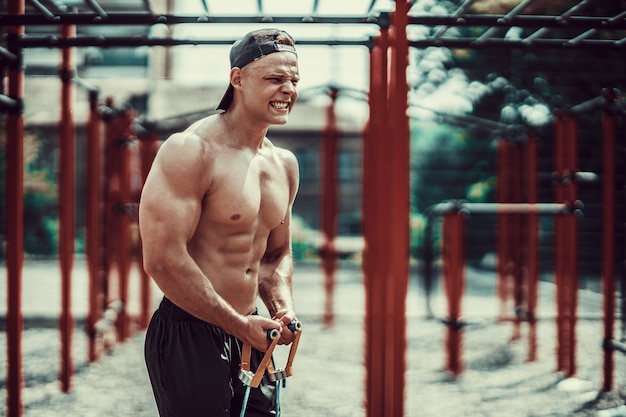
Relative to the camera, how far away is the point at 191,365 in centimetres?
193

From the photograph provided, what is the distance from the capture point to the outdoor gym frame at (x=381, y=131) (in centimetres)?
250

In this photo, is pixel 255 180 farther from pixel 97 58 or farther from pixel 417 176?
pixel 97 58

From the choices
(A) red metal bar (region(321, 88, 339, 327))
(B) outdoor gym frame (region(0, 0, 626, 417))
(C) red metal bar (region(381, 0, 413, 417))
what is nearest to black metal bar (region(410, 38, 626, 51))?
(B) outdoor gym frame (region(0, 0, 626, 417))

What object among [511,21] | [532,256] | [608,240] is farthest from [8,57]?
[532,256]

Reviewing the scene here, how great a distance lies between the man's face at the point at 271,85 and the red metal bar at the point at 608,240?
282 cm

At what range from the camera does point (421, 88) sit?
12.8 meters

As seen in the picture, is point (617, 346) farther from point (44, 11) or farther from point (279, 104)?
point (44, 11)

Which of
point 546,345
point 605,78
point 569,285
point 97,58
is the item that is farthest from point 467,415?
point 97,58

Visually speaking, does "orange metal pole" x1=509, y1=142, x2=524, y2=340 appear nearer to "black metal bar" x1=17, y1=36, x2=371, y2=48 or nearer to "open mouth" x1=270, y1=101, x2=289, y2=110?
"black metal bar" x1=17, y1=36, x2=371, y2=48

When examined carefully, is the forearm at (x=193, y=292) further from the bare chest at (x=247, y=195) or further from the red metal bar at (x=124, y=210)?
the red metal bar at (x=124, y=210)

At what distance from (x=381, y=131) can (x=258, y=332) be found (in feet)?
4.03

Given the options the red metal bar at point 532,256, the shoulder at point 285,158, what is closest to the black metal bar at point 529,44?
the shoulder at point 285,158

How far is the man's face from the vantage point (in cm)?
195

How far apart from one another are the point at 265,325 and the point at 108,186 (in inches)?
156
